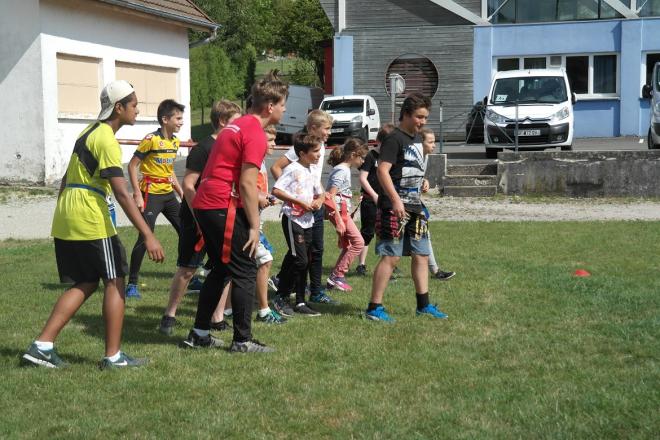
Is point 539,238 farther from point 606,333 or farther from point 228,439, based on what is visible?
point 228,439

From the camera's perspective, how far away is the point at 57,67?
21.0 metres

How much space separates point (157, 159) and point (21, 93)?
1284 cm

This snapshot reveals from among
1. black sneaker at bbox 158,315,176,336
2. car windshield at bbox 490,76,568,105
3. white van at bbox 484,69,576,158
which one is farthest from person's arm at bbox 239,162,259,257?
car windshield at bbox 490,76,568,105

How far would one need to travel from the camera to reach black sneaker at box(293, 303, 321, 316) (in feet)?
25.5

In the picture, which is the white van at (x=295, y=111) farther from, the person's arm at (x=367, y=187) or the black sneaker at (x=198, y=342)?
the black sneaker at (x=198, y=342)

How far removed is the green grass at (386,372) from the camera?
4.69 meters

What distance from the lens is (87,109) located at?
22.3m

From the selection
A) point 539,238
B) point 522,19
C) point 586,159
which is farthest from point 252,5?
point 539,238

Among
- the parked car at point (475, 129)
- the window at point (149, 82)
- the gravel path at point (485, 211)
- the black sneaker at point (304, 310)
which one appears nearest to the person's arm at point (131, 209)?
the black sneaker at point (304, 310)

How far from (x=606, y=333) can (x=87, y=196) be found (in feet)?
12.1

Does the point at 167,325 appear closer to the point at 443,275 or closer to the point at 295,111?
the point at 443,275

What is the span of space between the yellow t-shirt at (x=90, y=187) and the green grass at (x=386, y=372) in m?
0.88

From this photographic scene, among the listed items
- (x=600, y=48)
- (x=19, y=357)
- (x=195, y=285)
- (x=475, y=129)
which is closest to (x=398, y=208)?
(x=19, y=357)

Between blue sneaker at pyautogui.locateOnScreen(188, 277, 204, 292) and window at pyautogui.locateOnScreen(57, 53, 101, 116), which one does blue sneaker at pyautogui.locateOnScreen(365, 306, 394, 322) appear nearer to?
blue sneaker at pyautogui.locateOnScreen(188, 277, 204, 292)
